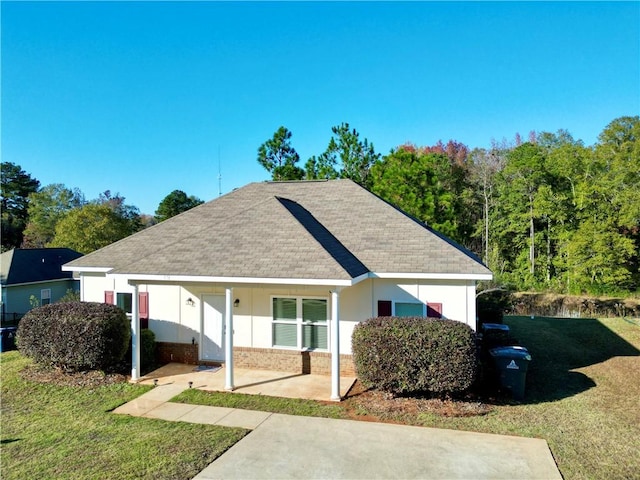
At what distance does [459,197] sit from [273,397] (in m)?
35.1

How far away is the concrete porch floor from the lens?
10.1 m

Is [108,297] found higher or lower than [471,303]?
lower

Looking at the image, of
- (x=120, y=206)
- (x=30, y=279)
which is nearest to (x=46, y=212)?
(x=120, y=206)

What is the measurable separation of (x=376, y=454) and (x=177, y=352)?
7.87 metres

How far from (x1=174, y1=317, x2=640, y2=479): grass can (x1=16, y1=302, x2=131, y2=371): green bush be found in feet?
8.82

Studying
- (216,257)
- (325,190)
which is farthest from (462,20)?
(216,257)

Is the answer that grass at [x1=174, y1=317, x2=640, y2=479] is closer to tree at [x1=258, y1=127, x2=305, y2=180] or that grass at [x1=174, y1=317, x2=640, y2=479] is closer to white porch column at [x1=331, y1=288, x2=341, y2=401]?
white porch column at [x1=331, y1=288, x2=341, y2=401]

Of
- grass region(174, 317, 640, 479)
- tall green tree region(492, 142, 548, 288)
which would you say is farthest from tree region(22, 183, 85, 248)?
grass region(174, 317, 640, 479)

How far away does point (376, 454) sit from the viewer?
22.5 feet

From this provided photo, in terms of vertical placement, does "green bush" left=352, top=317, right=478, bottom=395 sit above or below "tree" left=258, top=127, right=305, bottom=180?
below

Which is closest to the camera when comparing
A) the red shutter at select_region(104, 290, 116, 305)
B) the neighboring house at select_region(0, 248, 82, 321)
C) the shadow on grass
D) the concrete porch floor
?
the concrete porch floor

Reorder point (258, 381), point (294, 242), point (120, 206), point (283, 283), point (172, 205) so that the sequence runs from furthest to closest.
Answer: point (120, 206) → point (172, 205) → point (294, 242) → point (258, 381) → point (283, 283)

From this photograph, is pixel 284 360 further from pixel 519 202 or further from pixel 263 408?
pixel 519 202

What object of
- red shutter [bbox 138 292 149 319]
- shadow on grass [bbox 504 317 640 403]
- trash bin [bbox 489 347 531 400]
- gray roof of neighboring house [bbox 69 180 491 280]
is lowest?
shadow on grass [bbox 504 317 640 403]
